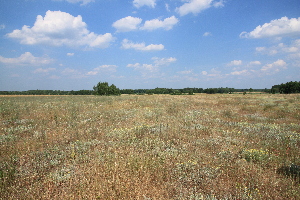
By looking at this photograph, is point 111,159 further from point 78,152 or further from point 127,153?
point 78,152

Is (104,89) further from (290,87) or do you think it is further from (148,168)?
(290,87)

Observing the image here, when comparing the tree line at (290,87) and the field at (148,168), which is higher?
A: the tree line at (290,87)

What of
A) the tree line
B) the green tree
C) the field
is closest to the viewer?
the field

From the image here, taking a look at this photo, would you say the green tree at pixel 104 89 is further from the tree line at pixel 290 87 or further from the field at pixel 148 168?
the tree line at pixel 290 87

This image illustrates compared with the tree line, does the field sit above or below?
below

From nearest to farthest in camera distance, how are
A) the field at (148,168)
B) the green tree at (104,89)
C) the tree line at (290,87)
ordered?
the field at (148,168) < the green tree at (104,89) < the tree line at (290,87)

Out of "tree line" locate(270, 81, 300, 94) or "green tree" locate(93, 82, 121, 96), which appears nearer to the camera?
"green tree" locate(93, 82, 121, 96)

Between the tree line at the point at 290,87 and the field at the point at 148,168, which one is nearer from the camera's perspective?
the field at the point at 148,168

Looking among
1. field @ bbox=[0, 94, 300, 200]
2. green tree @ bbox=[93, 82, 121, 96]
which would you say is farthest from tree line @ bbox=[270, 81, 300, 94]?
field @ bbox=[0, 94, 300, 200]

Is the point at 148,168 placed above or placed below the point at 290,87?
below

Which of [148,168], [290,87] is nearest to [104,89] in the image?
[148,168]

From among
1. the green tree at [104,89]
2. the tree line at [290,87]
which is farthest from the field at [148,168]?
the tree line at [290,87]

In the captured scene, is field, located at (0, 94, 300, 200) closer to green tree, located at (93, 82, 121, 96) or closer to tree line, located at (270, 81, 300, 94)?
green tree, located at (93, 82, 121, 96)

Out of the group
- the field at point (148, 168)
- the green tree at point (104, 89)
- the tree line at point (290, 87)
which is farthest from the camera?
the tree line at point (290, 87)
